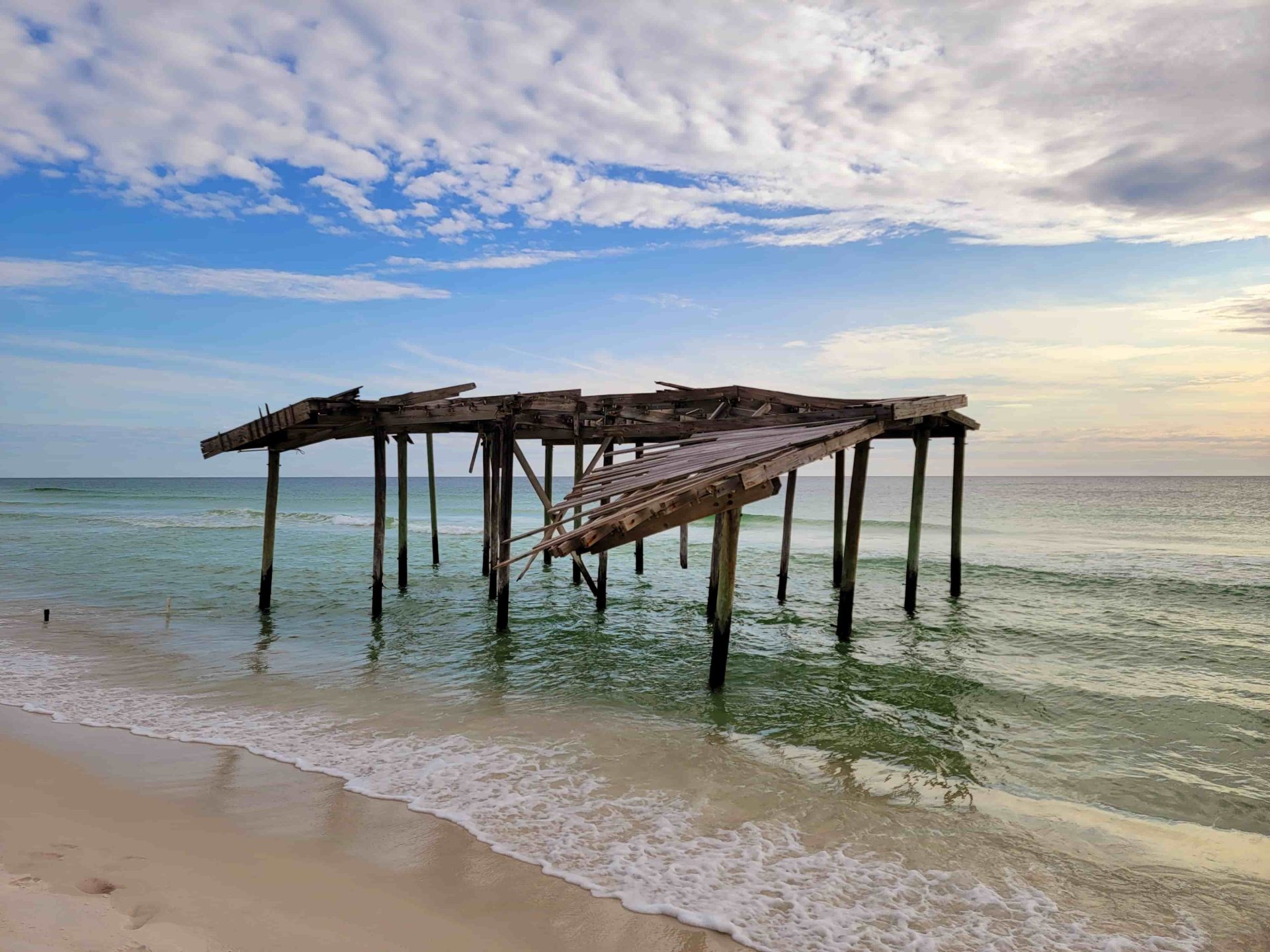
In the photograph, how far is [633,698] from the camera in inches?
317

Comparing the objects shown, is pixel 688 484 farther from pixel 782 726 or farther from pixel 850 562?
pixel 850 562

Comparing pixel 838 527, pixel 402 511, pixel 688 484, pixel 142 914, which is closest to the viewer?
pixel 142 914

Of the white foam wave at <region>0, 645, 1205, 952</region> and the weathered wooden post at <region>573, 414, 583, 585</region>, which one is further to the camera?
the weathered wooden post at <region>573, 414, 583, 585</region>

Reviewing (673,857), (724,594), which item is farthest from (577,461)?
(673,857)

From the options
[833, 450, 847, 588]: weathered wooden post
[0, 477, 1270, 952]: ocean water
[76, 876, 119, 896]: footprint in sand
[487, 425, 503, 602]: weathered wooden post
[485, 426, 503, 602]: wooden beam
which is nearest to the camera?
[76, 876, 119, 896]: footprint in sand

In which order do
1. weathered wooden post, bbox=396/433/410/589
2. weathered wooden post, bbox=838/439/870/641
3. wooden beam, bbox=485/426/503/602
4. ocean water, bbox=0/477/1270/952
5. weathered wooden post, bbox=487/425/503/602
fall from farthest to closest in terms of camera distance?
weathered wooden post, bbox=396/433/410/589 → wooden beam, bbox=485/426/503/602 → weathered wooden post, bbox=487/425/503/602 → weathered wooden post, bbox=838/439/870/641 → ocean water, bbox=0/477/1270/952

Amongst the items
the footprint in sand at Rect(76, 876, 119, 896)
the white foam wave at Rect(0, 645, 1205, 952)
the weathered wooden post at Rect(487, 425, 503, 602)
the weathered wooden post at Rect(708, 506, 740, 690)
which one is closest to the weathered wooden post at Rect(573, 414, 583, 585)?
the weathered wooden post at Rect(487, 425, 503, 602)

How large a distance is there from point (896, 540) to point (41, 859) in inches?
1096

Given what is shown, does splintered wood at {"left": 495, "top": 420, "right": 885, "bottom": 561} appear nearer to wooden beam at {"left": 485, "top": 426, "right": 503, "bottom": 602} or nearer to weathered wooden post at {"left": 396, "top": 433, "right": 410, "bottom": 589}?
wooden beam at {"left": 485, "top": 426, "right": 503, "bottom": 602}

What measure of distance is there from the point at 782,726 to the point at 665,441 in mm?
7077

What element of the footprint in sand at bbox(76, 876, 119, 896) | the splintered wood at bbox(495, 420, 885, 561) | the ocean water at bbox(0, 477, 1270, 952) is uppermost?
the splintered wood at bbox(495, 420, 885, 561)

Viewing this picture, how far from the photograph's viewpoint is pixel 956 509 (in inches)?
596

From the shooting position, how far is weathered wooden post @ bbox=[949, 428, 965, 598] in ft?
47.5

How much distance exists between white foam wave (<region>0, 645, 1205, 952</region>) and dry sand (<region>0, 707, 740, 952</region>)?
19 cm
